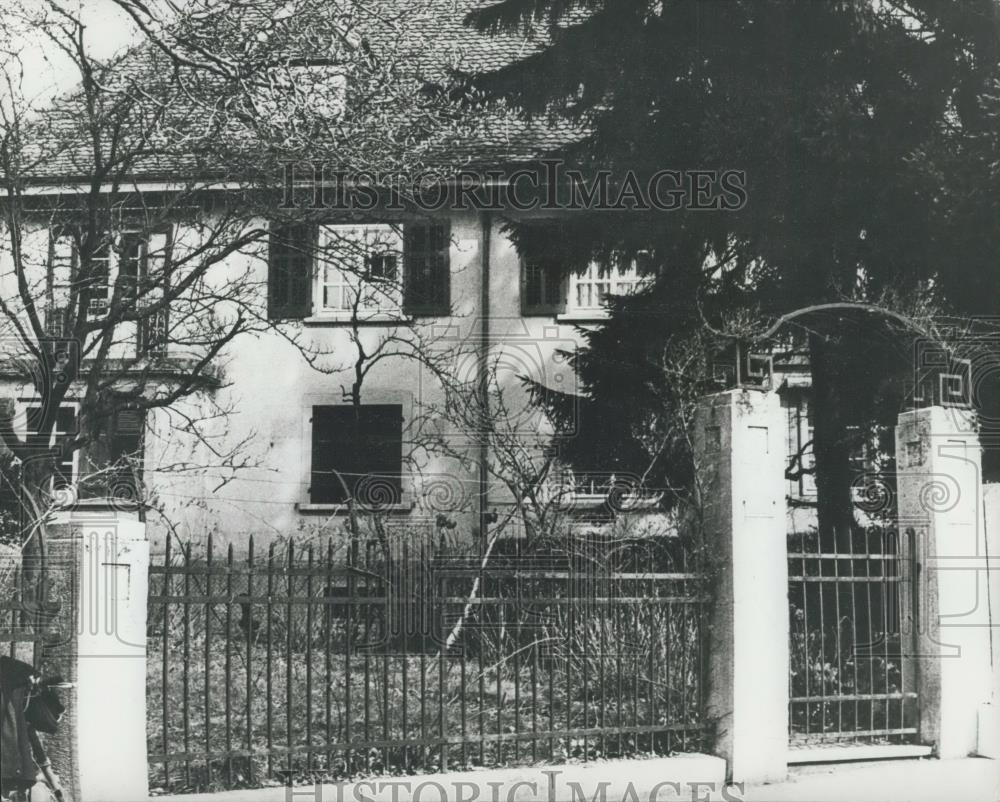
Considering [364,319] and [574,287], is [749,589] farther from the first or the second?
[364,319]

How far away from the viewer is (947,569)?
21.1 ft

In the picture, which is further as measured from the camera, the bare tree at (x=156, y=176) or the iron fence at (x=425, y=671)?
the bare tree at (x=156, y=176)

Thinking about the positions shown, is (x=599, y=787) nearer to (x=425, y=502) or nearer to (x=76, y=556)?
(x=76, y=556)

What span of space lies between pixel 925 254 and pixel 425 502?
15.1 ft

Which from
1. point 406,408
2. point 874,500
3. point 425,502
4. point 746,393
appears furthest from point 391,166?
point 874,500

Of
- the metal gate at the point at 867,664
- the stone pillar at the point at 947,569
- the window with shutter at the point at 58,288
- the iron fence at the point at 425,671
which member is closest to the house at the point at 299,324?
the window with shutter at the point at 58,288

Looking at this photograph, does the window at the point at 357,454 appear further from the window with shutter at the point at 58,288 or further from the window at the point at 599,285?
the window with shutter at the point at 58,288

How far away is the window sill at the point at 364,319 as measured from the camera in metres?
9.35

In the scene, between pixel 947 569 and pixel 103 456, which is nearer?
pixel 947 569

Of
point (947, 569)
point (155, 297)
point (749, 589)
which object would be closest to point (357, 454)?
point (155, 297)

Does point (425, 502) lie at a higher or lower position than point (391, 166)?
lower

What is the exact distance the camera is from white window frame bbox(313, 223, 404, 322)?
864 cm

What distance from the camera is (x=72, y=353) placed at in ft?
25.1

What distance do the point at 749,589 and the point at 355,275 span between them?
15.8 feet
